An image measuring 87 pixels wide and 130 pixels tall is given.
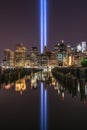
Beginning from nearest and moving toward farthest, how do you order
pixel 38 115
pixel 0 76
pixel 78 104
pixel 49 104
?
pixel 38 115 < pixel 78 104 < pixel 49 104 < pixel 0 76

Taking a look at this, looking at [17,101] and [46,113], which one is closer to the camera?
[46,113]

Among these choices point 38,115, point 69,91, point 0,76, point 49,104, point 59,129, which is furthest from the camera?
point 0,76

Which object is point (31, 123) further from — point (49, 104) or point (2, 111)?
point (49, 104)

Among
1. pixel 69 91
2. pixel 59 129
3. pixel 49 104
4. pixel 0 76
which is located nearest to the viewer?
pixel 59 129

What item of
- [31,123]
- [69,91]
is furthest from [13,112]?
[69,91]

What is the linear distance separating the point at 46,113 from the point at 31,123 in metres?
2.18

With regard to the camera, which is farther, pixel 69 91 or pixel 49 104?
pixel 69 91

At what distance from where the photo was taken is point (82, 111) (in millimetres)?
13742

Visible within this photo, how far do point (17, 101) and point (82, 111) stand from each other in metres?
3.96

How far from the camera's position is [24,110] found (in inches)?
559

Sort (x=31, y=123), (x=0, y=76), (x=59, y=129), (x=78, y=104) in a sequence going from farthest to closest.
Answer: (x=0, y=76)
(x=78, y=104)
(x=31, y=123)
(x=59, y=129)

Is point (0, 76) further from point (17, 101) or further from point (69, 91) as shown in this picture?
point (17, 101)

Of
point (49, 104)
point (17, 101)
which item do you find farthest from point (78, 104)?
point (17, 101)

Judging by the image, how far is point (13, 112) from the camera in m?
13.6
